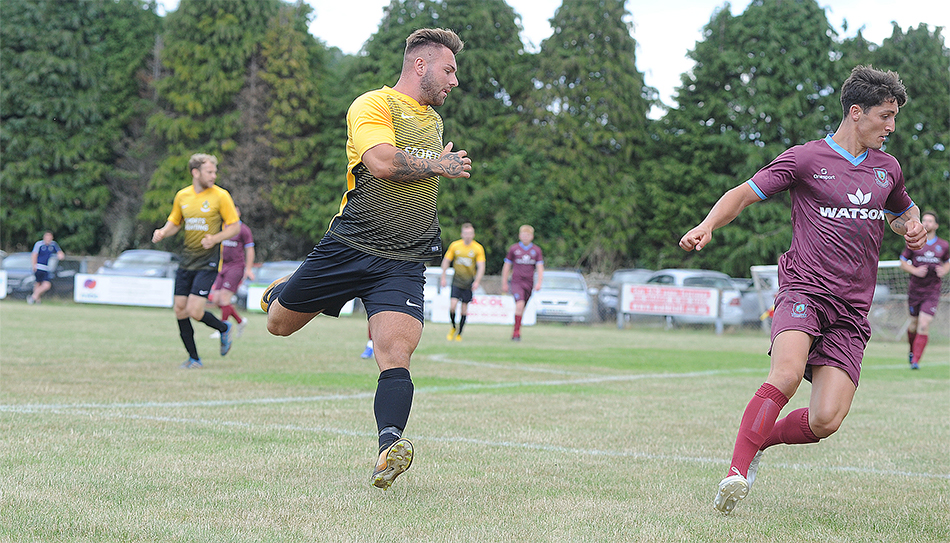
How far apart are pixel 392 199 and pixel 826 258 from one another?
2.12 metres

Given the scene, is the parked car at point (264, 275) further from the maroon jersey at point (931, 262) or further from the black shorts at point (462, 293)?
the maroon jersey at point (931, 262)

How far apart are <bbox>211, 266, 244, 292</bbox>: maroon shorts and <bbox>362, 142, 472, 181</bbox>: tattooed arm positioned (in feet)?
34.8

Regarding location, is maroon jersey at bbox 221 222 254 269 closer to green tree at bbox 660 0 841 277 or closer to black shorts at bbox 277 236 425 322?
black shorts at bbox 277 236 425 322

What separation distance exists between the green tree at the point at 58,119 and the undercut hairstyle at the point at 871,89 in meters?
42.1

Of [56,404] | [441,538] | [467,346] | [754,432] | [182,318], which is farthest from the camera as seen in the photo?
[467,346]

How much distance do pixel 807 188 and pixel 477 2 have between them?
40702 mm

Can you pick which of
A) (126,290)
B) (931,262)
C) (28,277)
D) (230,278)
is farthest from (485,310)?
(28,277)

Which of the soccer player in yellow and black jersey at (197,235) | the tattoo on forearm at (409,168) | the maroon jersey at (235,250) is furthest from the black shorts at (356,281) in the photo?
the maroon jersey at (235,250)

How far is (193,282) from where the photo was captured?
1014 centimetres

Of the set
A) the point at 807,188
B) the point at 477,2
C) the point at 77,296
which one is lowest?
the point at 77,296

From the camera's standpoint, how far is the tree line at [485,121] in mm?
40344

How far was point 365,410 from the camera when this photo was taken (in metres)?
7.28

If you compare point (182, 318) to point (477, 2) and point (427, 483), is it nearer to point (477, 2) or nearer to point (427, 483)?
point (427, 483)

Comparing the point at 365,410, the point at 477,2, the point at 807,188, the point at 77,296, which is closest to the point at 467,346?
the point at 365,410
